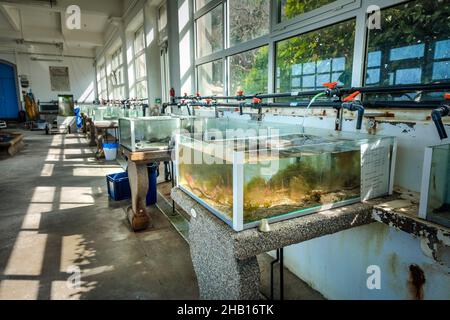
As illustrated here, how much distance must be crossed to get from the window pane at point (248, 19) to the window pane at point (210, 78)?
0.50 meters

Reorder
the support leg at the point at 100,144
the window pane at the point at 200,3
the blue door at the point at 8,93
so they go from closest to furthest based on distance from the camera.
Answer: the window pane at the point at 200,3
the support leg at the point at 100,144
the blue door at the point at 8,93

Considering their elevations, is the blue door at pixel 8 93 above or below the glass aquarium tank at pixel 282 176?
above

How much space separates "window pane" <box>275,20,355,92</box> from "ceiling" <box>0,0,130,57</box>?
6351 mm

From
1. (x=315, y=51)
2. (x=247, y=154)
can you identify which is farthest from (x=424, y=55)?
(x=247, y=154)

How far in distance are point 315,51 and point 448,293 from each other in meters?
1.88

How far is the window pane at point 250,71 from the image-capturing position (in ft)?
Result: 10.3

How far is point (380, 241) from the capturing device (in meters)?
1.72

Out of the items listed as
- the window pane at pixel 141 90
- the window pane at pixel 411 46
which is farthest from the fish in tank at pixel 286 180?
the window pane at pixel 141 90

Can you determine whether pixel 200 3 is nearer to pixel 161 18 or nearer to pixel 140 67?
pixel 161 18

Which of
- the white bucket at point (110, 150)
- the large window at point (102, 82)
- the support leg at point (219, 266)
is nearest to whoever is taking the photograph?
the support leg at point (219, 266)

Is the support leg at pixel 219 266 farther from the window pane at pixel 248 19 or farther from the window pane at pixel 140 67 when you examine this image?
the window pane at pixel 140 67

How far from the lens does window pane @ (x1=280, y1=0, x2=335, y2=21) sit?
7.61 feet

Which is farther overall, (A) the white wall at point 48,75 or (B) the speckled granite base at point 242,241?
(A) the white wall at point 48,75
